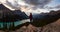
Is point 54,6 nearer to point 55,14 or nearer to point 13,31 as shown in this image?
point 55,14

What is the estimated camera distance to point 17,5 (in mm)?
3201

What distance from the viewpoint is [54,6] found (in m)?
3.18

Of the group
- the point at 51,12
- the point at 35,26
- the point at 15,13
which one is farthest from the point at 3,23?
the point at 51,12

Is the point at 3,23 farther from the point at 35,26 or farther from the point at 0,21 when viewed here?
the point at 35,26

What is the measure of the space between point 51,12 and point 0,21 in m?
0.83

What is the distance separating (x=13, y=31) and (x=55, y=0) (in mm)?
838

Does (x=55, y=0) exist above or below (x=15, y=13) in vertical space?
above

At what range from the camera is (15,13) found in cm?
319

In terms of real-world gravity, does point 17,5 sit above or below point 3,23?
above

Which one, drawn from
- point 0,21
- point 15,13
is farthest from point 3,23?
point 15,13

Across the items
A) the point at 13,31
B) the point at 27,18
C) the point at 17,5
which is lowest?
the point at 13,31

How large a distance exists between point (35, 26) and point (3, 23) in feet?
1.69

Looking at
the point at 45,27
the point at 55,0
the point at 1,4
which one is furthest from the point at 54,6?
the point at 1,4

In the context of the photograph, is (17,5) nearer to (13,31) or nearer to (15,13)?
(15,13)
